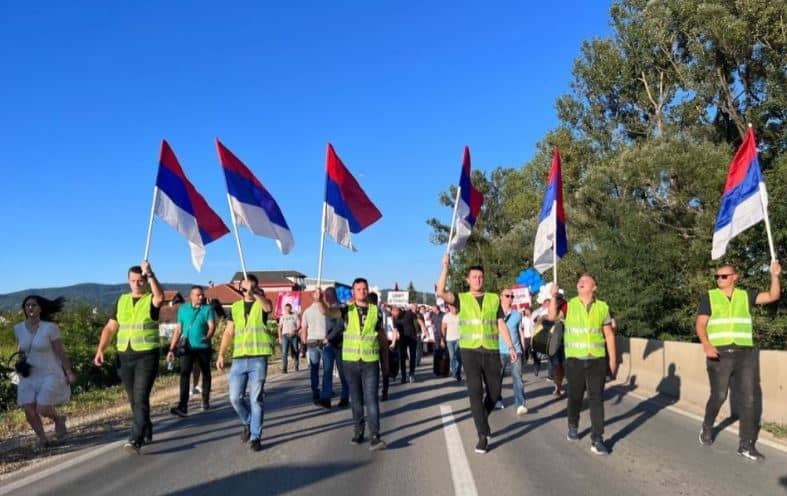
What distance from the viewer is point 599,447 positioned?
757cm

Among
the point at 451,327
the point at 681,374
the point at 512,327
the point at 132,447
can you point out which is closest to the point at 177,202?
the point at 132,447

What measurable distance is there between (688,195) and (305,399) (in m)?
17.5

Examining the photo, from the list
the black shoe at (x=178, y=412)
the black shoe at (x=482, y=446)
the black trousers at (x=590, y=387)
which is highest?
the black trousers at (x=590, y=387)

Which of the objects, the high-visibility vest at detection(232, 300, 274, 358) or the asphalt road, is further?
the high-visibility vest at detection(232, 300, 274, 358)

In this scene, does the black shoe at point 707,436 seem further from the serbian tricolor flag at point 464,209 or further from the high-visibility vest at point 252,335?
the high-visibility vest at point 252,335

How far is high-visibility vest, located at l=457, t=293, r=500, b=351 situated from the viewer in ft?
25.2

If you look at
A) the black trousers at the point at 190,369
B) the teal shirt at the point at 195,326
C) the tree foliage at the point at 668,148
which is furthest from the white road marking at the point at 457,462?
the tree foliage at the point at 668,148

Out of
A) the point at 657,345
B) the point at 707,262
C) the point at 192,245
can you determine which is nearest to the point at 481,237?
the point at 707,262

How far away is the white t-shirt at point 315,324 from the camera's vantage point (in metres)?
12.0

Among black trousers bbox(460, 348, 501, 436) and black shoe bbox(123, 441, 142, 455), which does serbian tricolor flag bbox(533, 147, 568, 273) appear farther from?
black shoe bbox(123, 441, 142, 455)

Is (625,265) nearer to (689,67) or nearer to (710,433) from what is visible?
(689,67)

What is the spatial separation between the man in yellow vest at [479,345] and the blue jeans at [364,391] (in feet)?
3.32

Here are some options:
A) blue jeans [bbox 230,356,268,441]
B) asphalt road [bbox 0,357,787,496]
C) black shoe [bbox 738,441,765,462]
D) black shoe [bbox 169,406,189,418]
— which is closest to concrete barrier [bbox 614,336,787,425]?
asphalt road [bbox 0,357,787,496]

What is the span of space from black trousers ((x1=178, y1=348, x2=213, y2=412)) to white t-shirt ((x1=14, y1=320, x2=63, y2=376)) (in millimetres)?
2828
